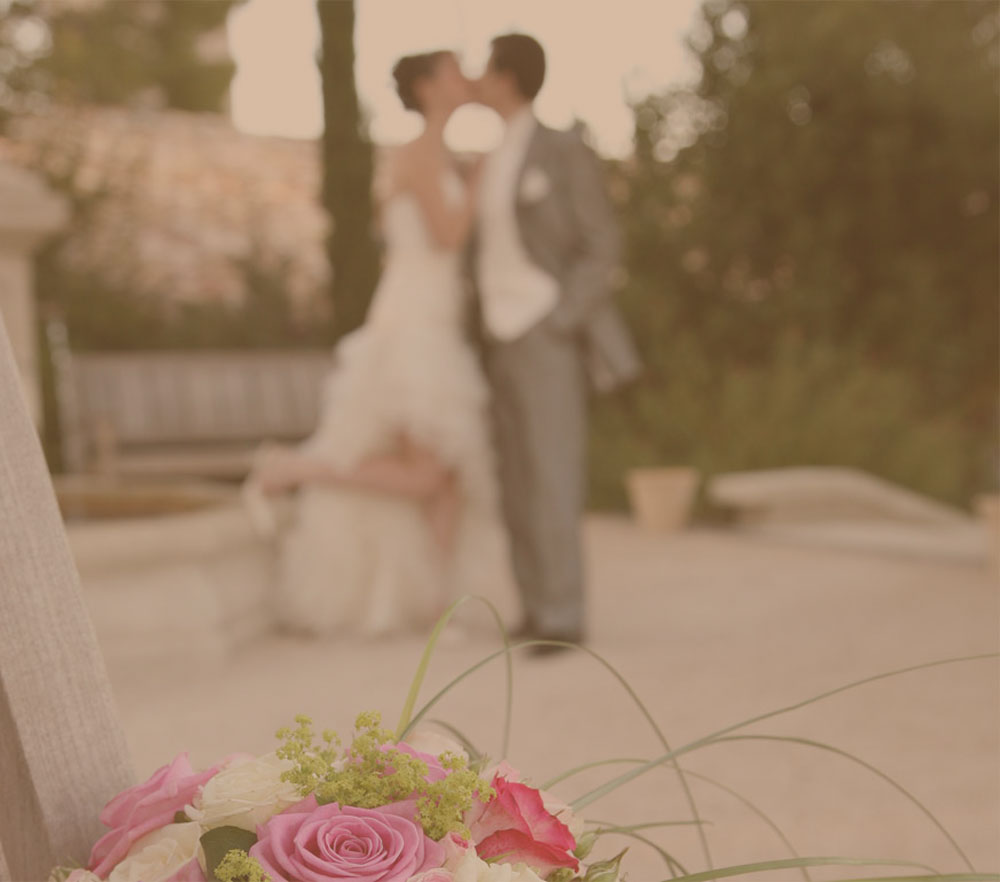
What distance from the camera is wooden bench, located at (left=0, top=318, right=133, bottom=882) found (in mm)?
688

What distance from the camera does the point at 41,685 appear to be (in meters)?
0.69

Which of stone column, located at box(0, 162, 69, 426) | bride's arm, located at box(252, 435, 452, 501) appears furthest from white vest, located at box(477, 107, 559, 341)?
stone column, located at box(0, 162, 69, 426)

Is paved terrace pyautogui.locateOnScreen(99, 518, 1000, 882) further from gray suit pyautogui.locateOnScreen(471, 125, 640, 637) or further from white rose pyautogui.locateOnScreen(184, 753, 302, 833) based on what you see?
white rose pyautogui.locateOnScreen(184, 753, 302, 833)

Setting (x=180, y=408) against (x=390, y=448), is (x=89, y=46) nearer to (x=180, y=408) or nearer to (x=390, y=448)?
(x=180, y=408)

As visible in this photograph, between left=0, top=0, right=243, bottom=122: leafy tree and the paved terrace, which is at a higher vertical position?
left=0, top=0, right=243, bottom=122: leafy tree

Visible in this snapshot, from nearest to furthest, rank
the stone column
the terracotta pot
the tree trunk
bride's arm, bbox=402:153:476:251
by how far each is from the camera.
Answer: bride's arm, bbox=402:153:476:251, the stone column, the terracotta pot, the tree trunk

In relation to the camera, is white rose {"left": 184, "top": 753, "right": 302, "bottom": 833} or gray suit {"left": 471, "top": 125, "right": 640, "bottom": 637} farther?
gray suit {"left": 471, "top": 125, "right": 640, "bottom": 637}

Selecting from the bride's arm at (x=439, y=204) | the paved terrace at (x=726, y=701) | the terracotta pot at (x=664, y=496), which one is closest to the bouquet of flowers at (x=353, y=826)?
the paved terrace at (x=726, y=701)

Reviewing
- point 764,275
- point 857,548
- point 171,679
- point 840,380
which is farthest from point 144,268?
point 171,679

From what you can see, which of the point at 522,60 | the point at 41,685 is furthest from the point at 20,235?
the point at 41,685

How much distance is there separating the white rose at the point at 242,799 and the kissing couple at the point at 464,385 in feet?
9.55

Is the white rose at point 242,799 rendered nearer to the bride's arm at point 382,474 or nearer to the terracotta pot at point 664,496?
the bride's arm at point 382,474

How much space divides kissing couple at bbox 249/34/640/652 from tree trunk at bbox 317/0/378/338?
4484mm

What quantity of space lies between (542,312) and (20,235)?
194cm
